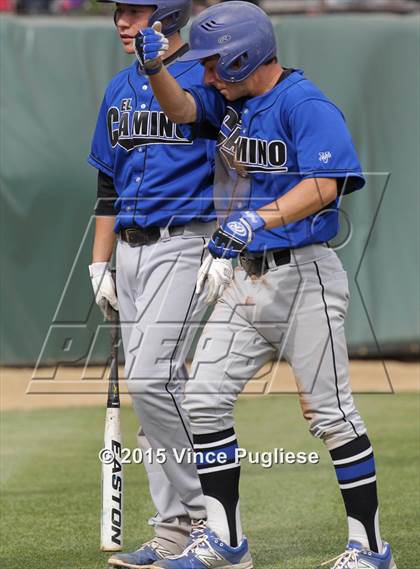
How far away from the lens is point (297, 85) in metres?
4.62

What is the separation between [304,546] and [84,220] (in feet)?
18.1

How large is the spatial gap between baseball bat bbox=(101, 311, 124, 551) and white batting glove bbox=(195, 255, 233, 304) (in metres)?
0.68

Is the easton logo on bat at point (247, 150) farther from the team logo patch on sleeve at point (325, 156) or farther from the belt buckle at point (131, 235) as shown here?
the belt buckle at point (131, 235)

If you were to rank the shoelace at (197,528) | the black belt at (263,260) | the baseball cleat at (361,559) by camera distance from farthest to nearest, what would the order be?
the shoelace at (197,528) → the black belt at (263,260) → the baseball cleat at (361,559)

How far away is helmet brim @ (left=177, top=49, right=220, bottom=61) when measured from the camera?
15.2ft

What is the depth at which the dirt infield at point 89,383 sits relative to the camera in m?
9.71

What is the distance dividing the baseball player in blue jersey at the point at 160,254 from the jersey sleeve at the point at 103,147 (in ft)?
0.22

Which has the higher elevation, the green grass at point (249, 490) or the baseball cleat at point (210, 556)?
the baseball cleat at point (210, 556)

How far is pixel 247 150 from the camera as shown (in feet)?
15.4

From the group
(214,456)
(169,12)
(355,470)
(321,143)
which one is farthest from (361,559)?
(169,12)

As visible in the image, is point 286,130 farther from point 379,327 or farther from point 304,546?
point 379,327

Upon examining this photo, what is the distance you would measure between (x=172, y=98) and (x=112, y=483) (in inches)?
62.2

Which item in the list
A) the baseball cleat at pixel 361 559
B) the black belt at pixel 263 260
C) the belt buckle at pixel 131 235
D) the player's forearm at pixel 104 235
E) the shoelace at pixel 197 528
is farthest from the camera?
the player's forearm at pixel 104 235

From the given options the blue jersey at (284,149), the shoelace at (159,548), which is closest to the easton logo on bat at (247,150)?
the blue jersey at (284,149)
